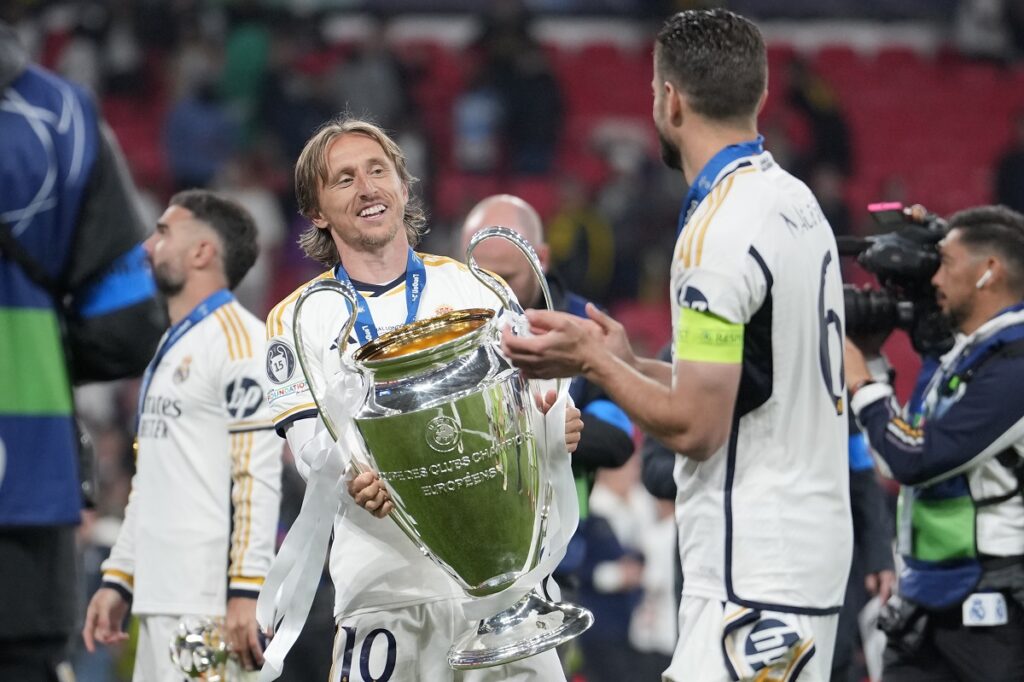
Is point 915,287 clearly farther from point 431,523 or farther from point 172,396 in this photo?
point 172,396

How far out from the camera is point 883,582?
514 cm

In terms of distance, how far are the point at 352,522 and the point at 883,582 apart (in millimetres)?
2297

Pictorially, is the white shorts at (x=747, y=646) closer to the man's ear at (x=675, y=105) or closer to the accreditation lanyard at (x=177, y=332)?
the man's ear at (x=675, y=105)

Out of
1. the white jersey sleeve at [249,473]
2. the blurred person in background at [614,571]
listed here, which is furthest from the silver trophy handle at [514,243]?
the blurred person in background at [614,571]

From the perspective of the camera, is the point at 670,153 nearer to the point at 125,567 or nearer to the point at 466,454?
the point at 466,454

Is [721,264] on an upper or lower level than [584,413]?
upper

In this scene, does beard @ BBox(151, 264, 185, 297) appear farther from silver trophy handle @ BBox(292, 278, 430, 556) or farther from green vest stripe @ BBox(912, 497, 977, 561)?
green vest stripe @ BBox(912, 497, 977, 561)

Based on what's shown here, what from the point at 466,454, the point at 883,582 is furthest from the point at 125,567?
the point at 883,582

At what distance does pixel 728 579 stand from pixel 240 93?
37.4 ft

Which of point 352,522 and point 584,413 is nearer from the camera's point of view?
point 352,522

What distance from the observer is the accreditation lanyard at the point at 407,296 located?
370 centimetres

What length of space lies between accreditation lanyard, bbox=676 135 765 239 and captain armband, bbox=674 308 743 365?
10.8 inches

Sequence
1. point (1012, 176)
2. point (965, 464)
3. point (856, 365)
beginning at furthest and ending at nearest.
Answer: point (1012, 176) → point (856, 365) → point (965, 464)

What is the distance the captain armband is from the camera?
294cm
